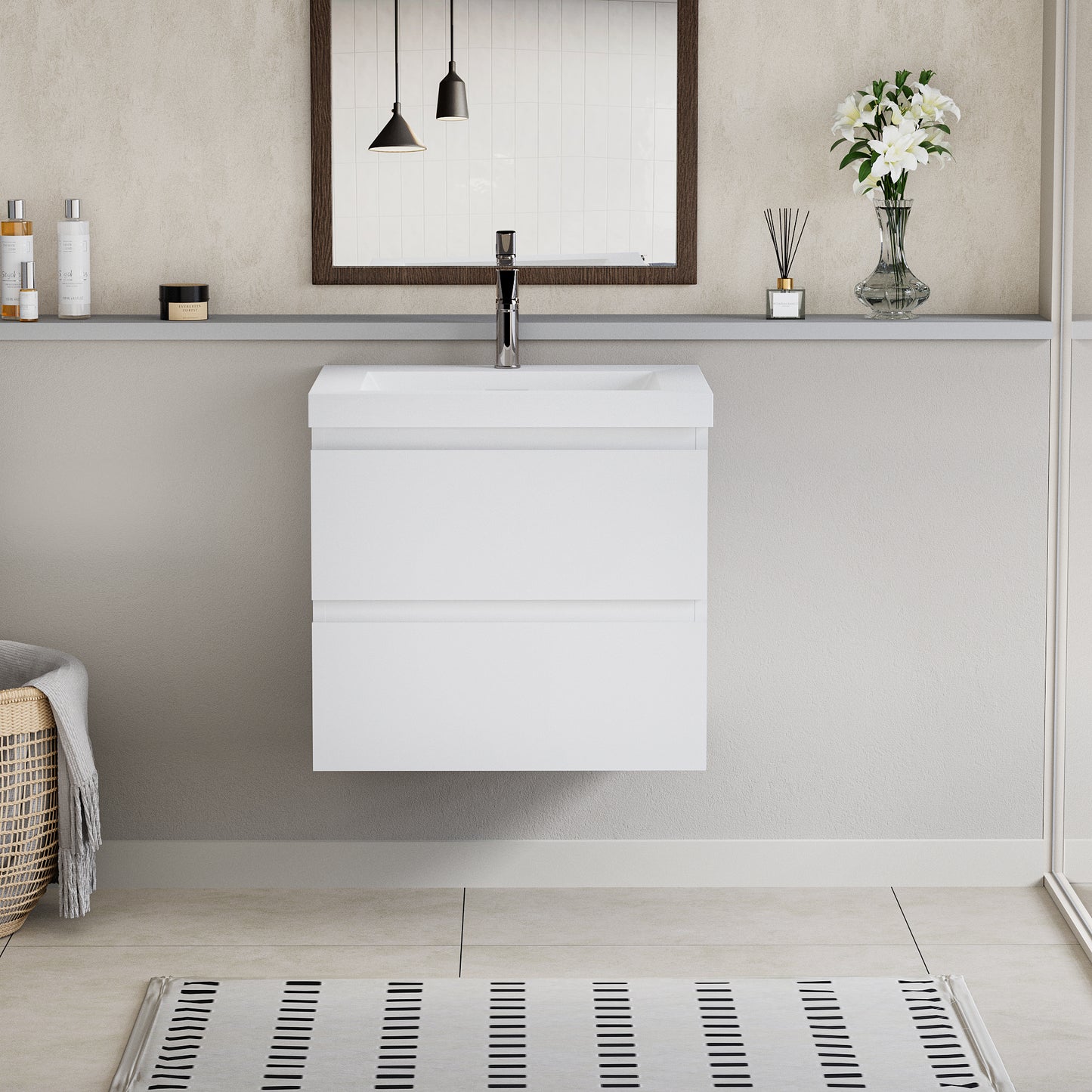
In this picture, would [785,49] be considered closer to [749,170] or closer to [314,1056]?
[749,170]

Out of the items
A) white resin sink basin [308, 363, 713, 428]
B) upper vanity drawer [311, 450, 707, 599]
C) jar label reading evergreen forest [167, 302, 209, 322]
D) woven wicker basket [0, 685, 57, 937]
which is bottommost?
woven wicker basket [0, 685, 57, 937]

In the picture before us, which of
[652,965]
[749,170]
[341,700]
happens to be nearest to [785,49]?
[749,170]

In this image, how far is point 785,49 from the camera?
2.71 metres

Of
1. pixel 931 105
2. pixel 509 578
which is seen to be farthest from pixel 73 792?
pixel 931 105

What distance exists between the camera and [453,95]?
2693 millimetres

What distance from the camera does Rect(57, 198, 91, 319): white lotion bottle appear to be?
8.71 ft

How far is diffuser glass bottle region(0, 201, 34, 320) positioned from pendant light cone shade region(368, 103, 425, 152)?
2.15 feet

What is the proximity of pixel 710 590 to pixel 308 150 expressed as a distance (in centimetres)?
112

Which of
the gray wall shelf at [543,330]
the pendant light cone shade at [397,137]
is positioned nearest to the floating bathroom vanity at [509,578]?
the gray wall shelf at [543,330]

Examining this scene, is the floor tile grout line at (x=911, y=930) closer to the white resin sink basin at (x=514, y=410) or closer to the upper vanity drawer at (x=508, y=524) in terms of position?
the upper vanity drawer at (x=508, y=524)

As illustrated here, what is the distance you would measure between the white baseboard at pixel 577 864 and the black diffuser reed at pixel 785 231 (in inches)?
43.8

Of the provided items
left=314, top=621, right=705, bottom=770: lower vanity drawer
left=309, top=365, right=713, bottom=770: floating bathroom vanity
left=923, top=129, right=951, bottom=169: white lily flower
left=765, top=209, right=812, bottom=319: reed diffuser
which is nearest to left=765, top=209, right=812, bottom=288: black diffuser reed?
left=765, top=209, right=812, bottom=319: reed diffuser

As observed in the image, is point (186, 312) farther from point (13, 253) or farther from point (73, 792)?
point (73, 792)

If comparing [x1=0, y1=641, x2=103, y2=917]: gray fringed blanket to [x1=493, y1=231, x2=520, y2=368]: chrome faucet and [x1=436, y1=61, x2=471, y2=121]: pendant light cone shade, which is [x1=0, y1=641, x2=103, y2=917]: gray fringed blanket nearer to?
[x1=493, y1=231, x2=520, y2=368]: chrome faucet
